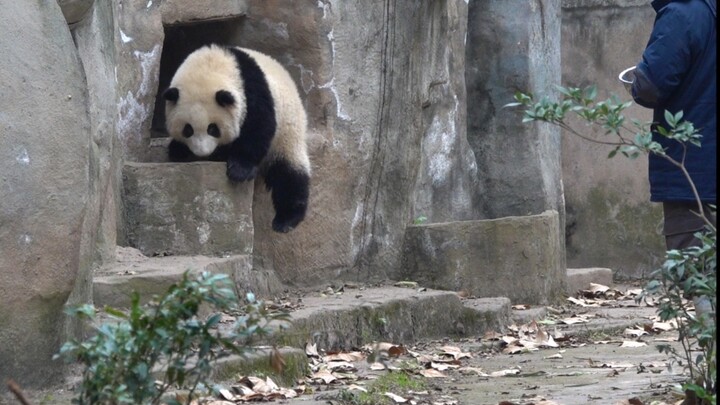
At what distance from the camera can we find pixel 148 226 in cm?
747

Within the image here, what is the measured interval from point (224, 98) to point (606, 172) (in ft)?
17.4

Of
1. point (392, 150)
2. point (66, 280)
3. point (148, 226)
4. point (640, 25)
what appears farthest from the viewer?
point (640, 25)

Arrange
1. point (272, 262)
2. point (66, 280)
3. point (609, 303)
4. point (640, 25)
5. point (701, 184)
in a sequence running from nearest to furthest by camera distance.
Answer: point (66, 280) < point (701, 184) < point (272, 262) < point (609, 303) < point (640, 25)

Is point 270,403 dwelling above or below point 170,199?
below

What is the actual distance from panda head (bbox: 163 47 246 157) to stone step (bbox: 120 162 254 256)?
785mm

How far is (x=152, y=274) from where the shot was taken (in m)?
6.30

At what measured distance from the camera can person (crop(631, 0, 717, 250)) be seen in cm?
545

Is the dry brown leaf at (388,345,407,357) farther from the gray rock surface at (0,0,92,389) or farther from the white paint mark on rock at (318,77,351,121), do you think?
the white paint mark on rock at (318,77,351,121)

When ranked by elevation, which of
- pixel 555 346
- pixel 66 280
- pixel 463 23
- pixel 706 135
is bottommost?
pixel 555 346

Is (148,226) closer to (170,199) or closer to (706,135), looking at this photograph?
(170,199)

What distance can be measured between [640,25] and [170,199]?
251 inches

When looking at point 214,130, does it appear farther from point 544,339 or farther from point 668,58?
point 668,58

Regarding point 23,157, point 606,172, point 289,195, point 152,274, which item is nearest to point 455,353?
point 152,274

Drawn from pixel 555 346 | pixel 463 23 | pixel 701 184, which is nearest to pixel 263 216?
pixel 555 346
